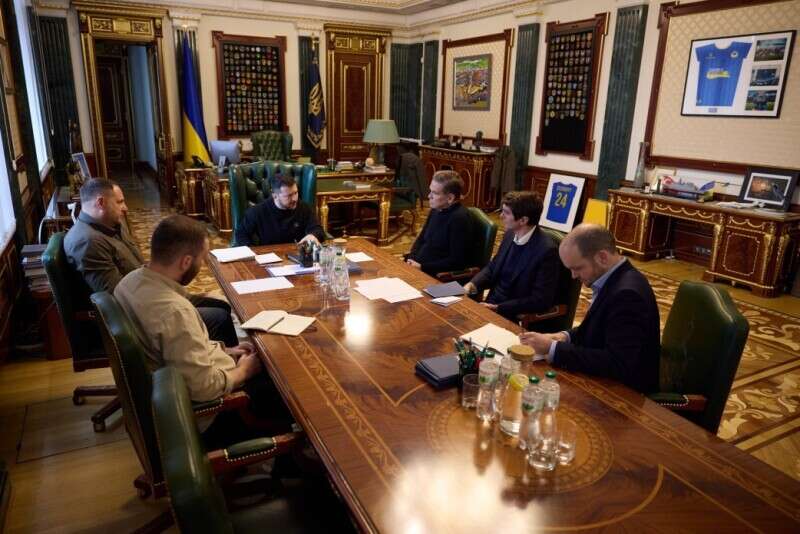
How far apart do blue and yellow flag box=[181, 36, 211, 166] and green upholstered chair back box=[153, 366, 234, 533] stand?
7114mm

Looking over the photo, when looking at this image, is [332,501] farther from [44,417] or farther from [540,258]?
[44,417]

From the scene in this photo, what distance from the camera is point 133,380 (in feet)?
5.10

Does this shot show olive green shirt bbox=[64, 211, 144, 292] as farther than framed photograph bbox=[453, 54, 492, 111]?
No

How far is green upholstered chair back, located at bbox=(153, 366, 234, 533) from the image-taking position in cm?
95

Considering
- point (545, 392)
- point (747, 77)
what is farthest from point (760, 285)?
point (545, 392)

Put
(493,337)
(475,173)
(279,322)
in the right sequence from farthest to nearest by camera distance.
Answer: (475,173) → (279,322) → (493,337)

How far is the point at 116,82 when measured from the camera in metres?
11.5

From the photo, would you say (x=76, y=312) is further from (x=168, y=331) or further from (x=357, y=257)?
(x=357, y=257)

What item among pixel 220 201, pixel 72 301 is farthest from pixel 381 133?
pixel 72 301

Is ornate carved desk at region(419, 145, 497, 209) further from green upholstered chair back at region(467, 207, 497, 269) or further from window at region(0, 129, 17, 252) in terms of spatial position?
window at region(0, 129, 17, 252)

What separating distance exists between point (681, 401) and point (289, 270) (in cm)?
194

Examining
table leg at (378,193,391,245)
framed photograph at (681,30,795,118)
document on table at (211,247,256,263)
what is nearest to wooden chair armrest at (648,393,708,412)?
document on table at (211,247,256,263)

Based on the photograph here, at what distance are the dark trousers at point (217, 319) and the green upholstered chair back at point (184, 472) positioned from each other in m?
1.77

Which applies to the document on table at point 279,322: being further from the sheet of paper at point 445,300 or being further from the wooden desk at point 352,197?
the wooden desk at point 352,197
